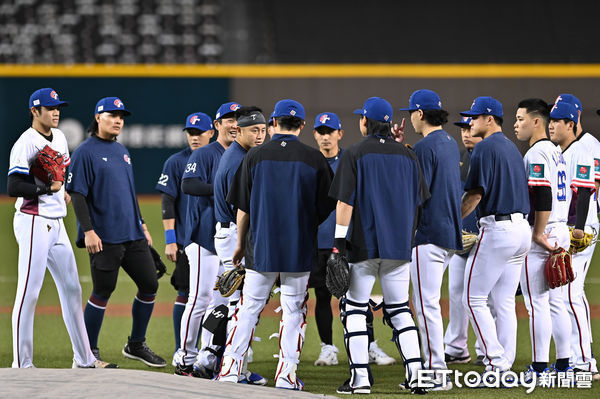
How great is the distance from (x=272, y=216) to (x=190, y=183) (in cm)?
105

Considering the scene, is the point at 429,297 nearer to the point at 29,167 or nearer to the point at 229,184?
the point at 229,184

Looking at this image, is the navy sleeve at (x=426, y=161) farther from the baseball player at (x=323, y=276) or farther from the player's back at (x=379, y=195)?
the baseball player at (x=323, y=276)

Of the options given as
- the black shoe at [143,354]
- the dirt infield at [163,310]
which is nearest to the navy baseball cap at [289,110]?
the black shoe at [143,354]

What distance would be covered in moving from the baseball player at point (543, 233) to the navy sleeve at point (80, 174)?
3.07m

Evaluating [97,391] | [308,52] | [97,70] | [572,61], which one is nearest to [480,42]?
[572,61]

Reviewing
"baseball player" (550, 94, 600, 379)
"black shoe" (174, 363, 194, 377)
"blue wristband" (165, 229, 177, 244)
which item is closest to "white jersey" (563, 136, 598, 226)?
"baseball player" (550, 94, 600, 379)

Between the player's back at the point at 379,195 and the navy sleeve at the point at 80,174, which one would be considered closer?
the player's back at the point at 379,195

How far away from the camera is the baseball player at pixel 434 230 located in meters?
5.19

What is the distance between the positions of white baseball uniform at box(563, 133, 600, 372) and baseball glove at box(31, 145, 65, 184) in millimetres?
3559

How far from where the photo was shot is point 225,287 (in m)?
5.12

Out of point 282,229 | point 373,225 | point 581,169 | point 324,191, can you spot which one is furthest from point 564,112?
point 282,229

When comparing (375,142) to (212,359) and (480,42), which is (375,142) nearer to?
(212,359)

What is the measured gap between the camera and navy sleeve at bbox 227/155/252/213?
4.99m

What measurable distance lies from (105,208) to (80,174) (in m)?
0.30
